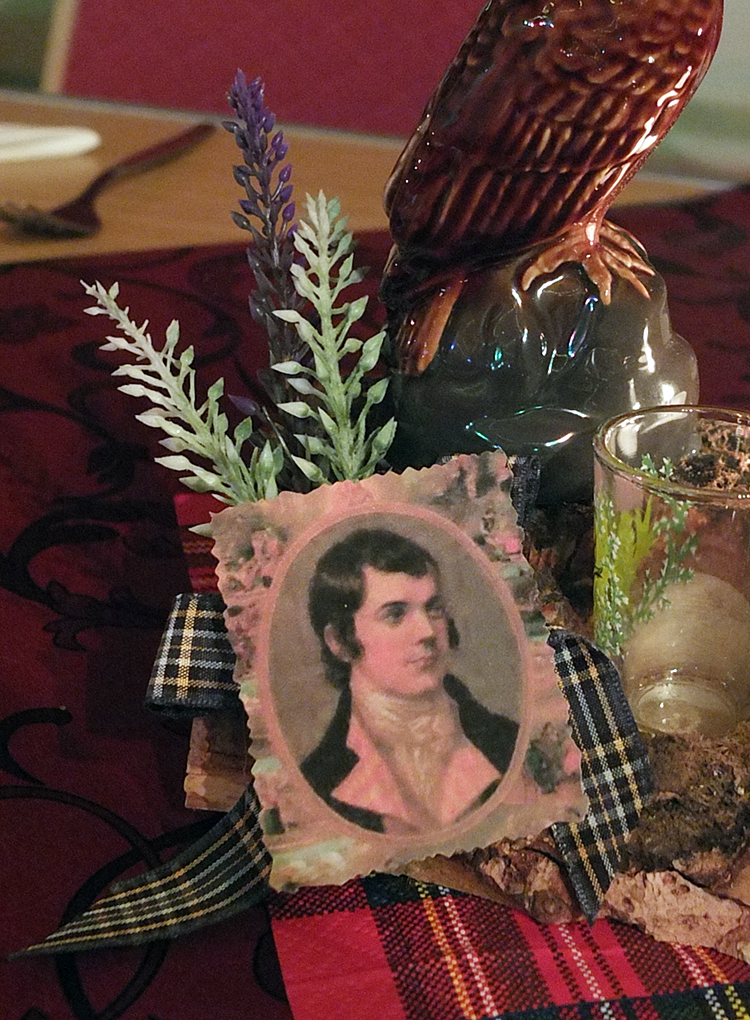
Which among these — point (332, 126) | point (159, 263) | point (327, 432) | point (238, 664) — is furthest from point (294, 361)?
point (332, 126)

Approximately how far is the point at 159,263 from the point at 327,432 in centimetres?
57

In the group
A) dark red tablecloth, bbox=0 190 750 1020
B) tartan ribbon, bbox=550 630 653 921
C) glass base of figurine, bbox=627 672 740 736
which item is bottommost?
dark red tablecloth, bbox=0 190 750 1020

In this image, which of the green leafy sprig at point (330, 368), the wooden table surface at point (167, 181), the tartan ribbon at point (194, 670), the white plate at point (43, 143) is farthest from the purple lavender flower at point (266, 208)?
the white plate at point (43, 143)

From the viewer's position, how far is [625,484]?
34 centimetres

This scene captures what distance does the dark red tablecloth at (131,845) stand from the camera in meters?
0.29

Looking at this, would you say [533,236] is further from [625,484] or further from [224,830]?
[224,830]

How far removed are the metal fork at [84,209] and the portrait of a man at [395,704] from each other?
79cm

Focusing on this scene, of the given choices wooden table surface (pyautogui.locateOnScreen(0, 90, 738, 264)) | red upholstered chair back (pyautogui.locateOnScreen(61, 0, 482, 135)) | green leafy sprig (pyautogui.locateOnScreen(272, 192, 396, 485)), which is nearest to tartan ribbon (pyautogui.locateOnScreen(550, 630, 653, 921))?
green leafy sprig (pyautogui.locateOnScreen(272, 192, 396, 485))

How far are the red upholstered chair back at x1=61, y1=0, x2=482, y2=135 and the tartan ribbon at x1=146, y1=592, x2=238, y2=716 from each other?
52.9 inches

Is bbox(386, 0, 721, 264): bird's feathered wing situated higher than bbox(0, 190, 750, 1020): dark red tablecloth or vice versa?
bbox(386, 0, 721, 264): bird's feathered wing

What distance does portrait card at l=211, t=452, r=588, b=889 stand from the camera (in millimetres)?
308

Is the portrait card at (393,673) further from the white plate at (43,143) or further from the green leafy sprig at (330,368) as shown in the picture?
the white plate at (43,143)

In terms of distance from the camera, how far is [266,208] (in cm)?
41

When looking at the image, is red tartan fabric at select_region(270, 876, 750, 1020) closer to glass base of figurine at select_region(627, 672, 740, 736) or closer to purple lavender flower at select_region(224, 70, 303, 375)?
glass base of figurine at select_region(627, 672, 740, 736)
